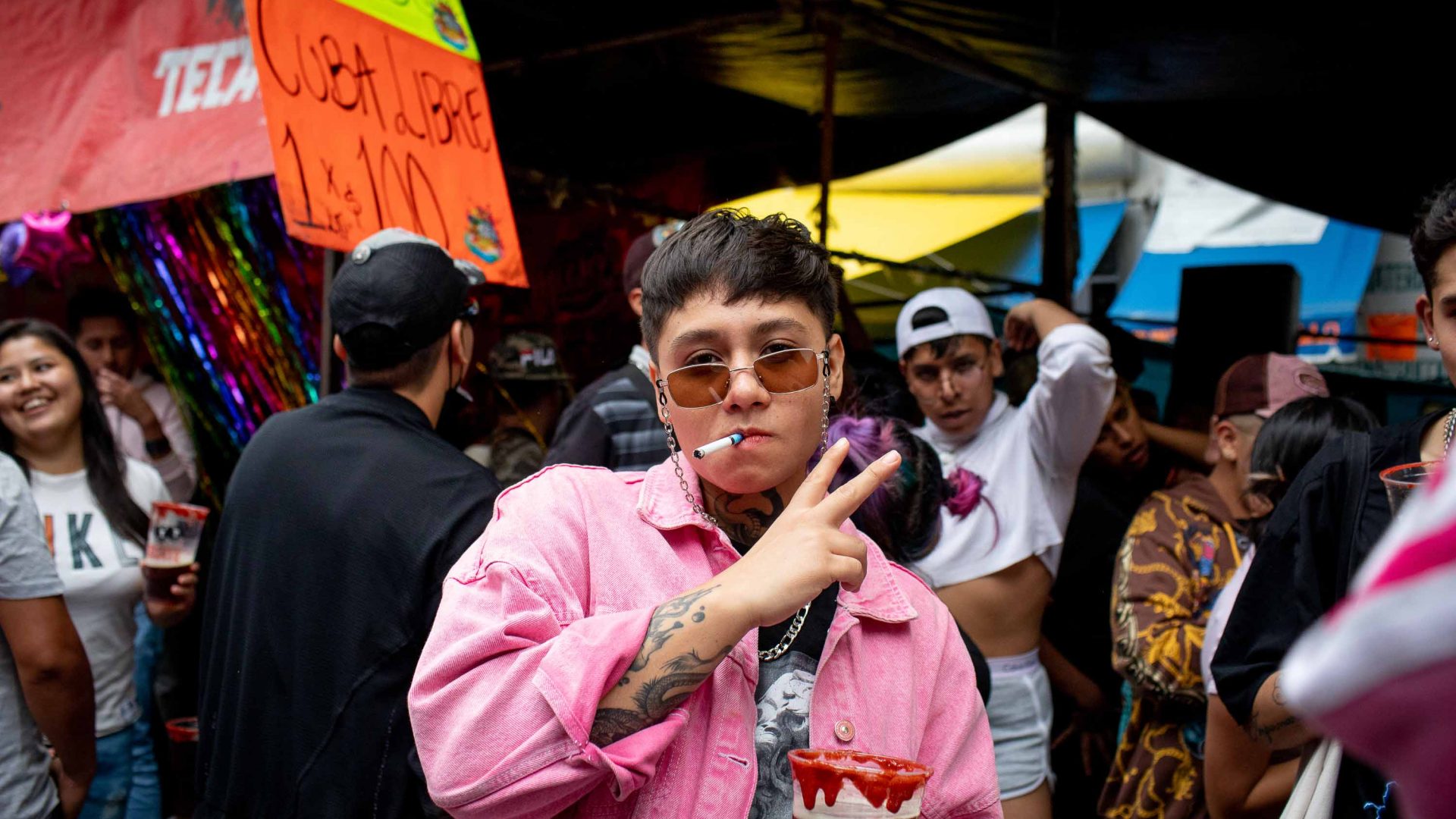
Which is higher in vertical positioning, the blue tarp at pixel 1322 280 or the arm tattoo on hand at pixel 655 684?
the arm tattoo on hand at pixel 655 684

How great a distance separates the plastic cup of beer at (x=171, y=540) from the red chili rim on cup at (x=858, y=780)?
2203 millimetres

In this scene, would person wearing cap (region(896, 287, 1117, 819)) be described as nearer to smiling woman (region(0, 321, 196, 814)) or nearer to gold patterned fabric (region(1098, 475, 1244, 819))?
gold patterned fabric (region(1098, 475, 1244, 819))

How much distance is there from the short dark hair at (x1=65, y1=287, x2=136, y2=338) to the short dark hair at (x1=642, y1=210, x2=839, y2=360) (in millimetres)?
3819

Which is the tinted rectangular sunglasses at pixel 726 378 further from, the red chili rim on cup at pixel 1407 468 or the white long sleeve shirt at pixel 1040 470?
the white long sleeve shirt at pixel 1040 470

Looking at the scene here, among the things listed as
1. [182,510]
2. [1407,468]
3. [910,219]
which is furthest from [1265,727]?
[910,219]

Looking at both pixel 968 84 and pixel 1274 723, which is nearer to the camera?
pixel 1274 723

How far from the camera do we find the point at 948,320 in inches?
147

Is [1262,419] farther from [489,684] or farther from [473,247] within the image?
[489,684]

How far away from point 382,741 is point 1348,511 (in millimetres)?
1737

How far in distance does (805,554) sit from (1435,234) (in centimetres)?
114

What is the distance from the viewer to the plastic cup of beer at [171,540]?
2877mm

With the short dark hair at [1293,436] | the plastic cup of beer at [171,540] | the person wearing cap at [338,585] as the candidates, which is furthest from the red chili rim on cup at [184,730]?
the short dark hair at [1293,436]

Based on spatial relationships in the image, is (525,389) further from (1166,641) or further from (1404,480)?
(1404,480)

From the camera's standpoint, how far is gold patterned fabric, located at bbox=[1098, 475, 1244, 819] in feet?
9.46
